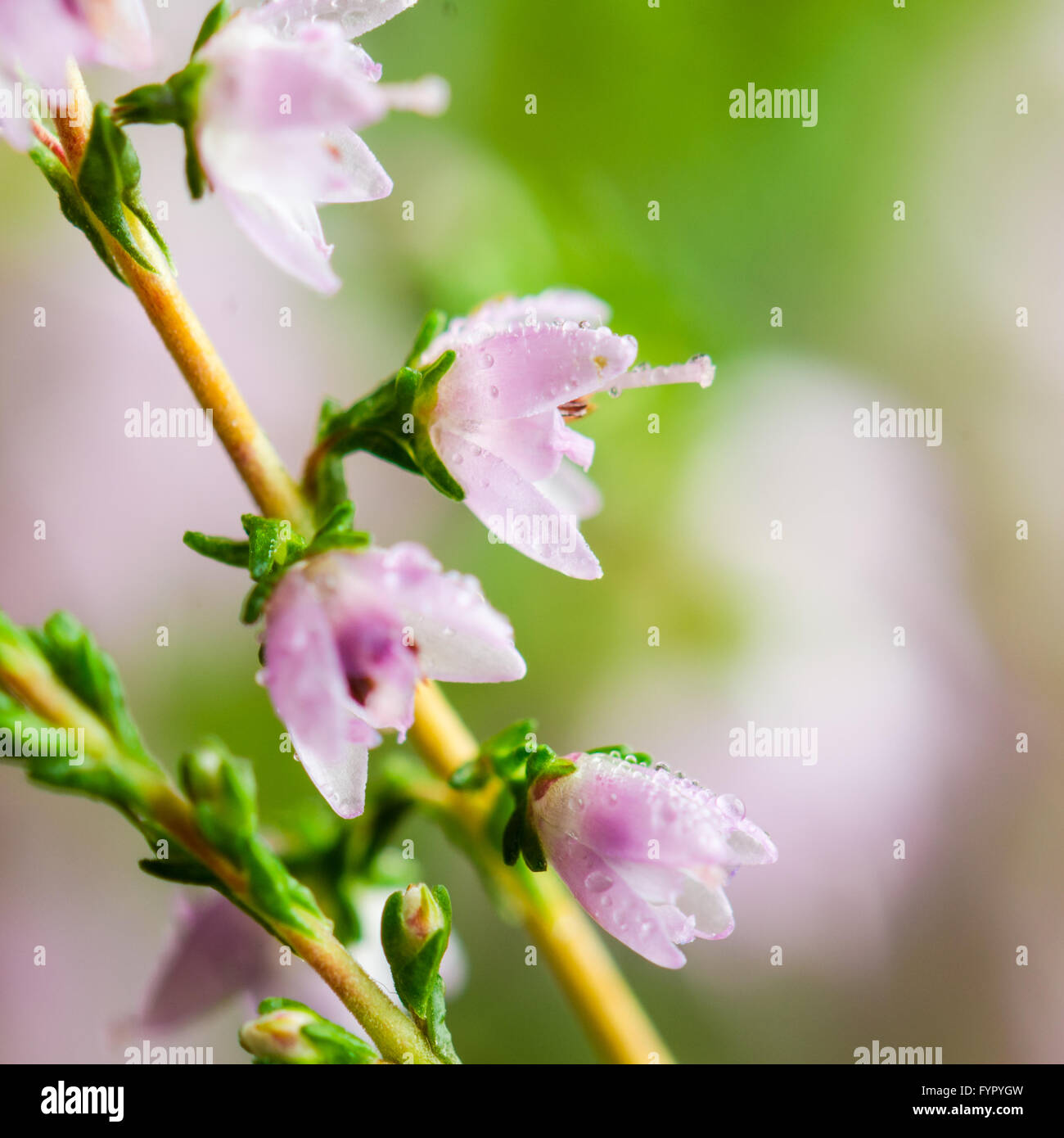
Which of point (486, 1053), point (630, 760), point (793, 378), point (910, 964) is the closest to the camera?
point (630, 760)

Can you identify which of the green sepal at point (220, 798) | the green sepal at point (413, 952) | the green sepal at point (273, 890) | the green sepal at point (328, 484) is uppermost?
the green sepal at point (328, 484)

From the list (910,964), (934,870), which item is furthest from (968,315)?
(910,964)

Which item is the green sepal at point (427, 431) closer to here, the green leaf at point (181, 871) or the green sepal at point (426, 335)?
the green sepal at point (426, 335)

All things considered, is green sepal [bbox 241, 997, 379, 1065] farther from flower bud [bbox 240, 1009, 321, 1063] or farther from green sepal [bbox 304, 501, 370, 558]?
green sepal [bbox 304, 501, 370, 558]

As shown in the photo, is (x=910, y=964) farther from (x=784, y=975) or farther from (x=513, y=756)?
(x=513, y=756)

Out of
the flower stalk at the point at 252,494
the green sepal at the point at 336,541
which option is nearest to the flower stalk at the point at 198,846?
the flower stalk at the point at 252,494
